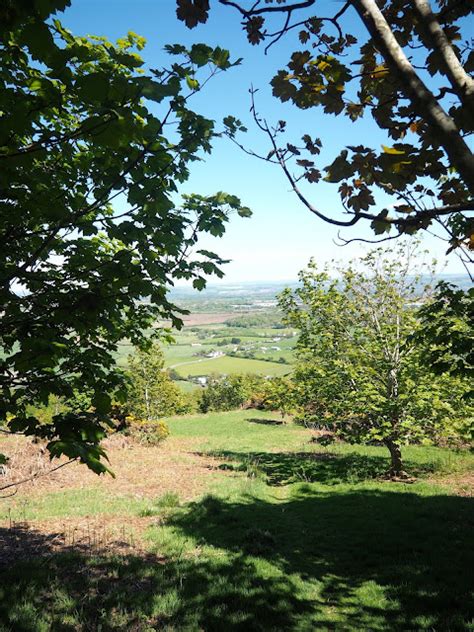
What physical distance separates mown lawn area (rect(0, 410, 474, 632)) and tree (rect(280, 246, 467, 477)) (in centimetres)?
220

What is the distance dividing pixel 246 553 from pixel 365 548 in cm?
257

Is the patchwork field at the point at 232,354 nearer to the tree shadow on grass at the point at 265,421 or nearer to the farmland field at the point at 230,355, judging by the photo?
the farmland field at the point at 230,355

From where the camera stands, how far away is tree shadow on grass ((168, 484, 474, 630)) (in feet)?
17.9

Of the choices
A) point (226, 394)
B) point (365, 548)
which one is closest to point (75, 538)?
point (365, 548)

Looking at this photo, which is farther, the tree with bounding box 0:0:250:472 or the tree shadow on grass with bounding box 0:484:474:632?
the tree shadow on grass with bounding box 0:484:474:632

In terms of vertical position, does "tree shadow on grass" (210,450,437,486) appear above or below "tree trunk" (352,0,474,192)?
below

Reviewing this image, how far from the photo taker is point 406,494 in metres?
11.7

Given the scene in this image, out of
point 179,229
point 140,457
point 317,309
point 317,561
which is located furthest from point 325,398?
point 179,229

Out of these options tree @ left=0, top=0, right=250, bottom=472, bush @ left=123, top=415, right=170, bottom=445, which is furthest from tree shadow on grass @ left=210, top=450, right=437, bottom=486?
tree @ left=0, top=0, right=250, bottom=472

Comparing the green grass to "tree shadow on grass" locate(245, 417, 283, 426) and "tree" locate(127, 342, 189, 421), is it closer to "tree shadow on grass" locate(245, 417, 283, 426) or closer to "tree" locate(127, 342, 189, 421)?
"tree" locate(127, 342, 189, 421)

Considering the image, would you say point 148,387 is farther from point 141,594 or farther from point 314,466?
point 141,594

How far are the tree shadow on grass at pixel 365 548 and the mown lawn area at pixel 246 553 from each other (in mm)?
29

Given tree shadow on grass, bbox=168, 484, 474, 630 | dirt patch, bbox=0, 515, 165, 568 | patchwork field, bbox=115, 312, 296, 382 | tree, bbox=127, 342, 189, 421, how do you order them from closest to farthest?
tree shadow on grass, bbox=168, 484, 474, 630 < dirt patch, bbox=0, 515, 165, 568 < tree, bbox=127, 342, 189, 421 < patchwork field, bbox=115, 312, 296, 382

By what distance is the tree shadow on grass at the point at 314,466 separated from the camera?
14550 millimetres
